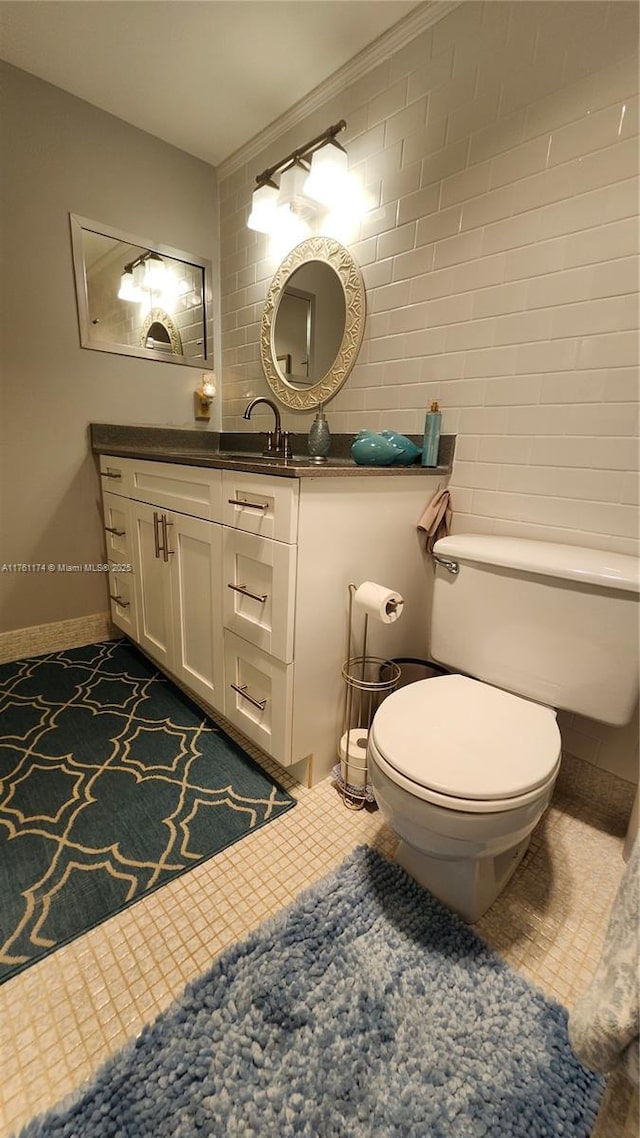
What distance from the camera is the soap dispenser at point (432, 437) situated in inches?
58.6

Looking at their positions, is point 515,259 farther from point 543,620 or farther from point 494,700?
point 494,700

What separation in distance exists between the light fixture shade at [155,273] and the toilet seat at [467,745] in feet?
7.14

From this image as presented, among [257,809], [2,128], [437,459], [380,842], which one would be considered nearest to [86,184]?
[2,128]

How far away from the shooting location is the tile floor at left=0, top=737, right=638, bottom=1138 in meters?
0.78

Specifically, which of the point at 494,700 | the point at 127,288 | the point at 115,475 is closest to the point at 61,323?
the point at 127,288

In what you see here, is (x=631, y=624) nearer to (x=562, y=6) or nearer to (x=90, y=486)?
(x=562, y=6)

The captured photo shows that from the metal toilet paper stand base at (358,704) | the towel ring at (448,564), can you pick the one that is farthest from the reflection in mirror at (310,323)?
the metal toilet paper stand base at (358,704)

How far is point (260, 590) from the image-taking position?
1.29 m

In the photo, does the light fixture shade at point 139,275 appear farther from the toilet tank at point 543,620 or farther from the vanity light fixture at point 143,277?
the toilet tank at point 543,620

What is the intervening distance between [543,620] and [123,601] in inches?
69.2

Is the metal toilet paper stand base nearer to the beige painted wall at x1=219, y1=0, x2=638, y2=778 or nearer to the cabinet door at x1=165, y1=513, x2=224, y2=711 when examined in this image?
the cabinet door at x1=165, y1=513, x2=224, y2=711

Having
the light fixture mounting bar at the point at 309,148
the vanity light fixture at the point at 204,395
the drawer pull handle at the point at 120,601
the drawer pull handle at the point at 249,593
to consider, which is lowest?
the drawer pull handle at the point at 120,601

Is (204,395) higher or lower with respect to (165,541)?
higher

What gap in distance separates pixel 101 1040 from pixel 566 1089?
2.63ft
